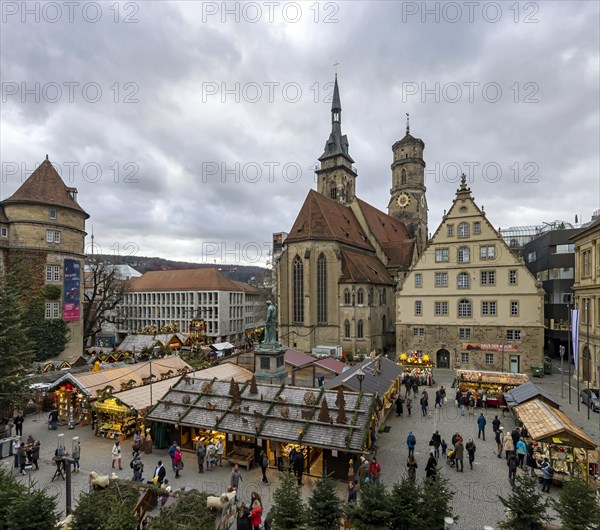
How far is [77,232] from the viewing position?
41.3 m

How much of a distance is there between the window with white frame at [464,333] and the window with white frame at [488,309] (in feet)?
6.77

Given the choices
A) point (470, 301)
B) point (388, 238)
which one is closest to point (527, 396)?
point (470, 301)

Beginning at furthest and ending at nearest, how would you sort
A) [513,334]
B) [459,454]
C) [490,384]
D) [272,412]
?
[513,334]
[490,384]
[272,412]
[459,454]

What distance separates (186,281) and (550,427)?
64.1m

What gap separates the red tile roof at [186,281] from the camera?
68.4m

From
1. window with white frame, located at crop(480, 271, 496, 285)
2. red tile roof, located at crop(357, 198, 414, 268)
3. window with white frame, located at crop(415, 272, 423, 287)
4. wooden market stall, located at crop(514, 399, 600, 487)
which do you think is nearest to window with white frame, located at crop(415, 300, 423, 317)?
window with white frame, located at crop(415, 272, 423, 287)

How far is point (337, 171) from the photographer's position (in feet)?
202

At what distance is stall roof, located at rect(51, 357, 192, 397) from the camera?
66.8 feet

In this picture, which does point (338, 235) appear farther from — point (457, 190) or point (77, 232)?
point (77, 232)

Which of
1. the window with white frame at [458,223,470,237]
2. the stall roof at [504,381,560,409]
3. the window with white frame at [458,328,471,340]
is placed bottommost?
the stall roof at [504,381,560,409]

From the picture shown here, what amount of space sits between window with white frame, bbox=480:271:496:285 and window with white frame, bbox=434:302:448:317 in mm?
3967

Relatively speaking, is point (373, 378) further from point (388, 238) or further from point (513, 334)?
point (388, 238)

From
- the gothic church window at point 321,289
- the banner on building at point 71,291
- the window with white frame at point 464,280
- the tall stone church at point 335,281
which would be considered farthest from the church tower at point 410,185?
the banner on building at point 71,291

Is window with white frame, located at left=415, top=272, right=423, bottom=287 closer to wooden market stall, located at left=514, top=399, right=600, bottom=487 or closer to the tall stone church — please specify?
the tall stone church
